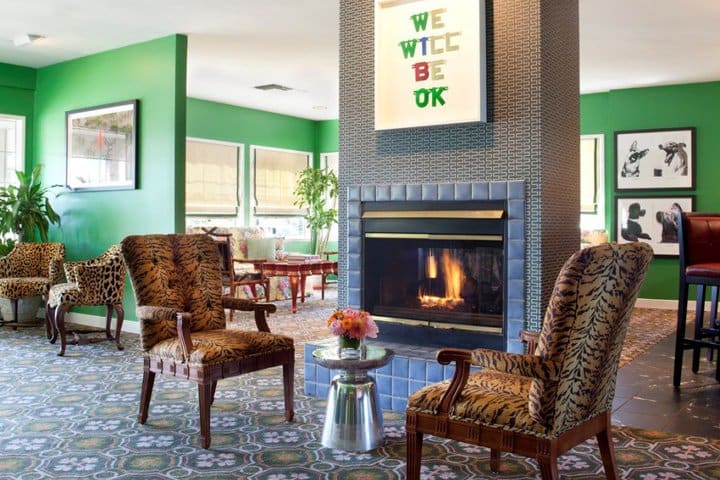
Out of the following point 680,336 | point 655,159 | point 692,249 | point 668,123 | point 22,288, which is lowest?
point 680,336

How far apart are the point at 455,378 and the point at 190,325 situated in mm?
1677

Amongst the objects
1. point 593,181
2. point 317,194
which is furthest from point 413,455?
point 317,194

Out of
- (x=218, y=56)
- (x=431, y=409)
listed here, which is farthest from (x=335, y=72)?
(x=431, y=409)

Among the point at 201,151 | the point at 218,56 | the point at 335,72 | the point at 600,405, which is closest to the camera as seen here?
the point at 600,405

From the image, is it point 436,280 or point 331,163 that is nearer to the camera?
point 436,280

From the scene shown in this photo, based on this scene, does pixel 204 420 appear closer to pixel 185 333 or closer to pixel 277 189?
pixel 185 333

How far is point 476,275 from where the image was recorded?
3.95m

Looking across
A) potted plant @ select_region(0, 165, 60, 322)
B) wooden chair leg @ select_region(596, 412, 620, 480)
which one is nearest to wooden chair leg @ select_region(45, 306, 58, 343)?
potted plant @ select_region(0, 165, 60, 322)

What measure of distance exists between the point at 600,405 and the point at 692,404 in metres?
1.89

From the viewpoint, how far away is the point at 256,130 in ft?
34.9

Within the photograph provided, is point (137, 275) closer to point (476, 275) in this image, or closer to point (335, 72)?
point (476, 275)

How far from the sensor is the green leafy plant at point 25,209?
23.1 feet

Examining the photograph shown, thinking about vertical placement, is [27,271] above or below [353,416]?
above

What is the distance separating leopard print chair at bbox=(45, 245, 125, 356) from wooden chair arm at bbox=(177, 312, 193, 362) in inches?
105
